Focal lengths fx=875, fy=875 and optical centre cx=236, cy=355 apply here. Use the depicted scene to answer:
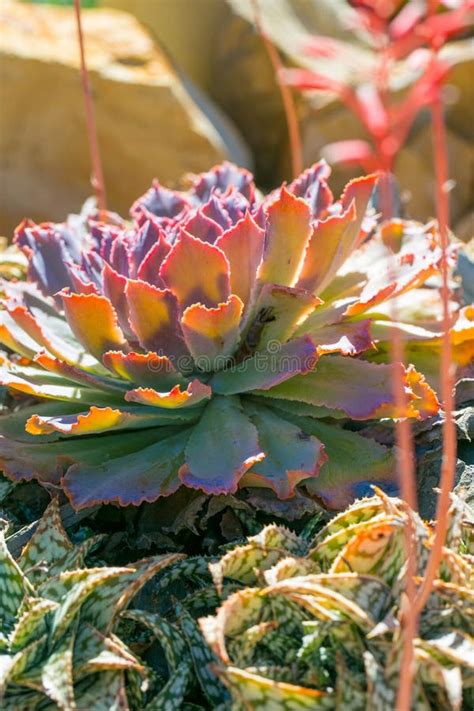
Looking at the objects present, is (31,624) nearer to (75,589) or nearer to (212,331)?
(75,589)

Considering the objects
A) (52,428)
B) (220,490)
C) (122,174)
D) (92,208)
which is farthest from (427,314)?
(122,174)

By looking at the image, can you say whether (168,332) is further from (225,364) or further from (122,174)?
(122,174)

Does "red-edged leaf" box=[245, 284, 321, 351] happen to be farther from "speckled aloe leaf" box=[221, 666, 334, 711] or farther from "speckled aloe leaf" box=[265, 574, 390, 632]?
"speckled aloe leaf" box=[221, 666, 334, 711]

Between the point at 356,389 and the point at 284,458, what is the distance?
0.15 metres

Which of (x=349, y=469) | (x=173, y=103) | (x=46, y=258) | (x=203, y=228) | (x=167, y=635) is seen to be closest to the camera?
(x=167, y=635)

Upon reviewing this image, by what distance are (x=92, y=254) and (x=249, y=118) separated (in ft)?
9.99

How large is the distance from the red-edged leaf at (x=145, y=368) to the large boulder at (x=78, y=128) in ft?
8.27

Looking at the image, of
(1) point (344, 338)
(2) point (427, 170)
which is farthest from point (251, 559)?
(2) point (427, 170)

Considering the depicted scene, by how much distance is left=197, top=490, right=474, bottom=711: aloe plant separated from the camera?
812mm

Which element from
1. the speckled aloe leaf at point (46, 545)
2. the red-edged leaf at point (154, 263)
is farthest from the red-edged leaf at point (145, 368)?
the speckled aloe leaf at point (46, 545)

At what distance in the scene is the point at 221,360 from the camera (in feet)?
4.10

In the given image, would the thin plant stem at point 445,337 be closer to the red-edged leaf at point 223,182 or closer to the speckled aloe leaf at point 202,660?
the speckled aloe leaf at point 202,660

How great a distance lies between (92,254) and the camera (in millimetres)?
1354

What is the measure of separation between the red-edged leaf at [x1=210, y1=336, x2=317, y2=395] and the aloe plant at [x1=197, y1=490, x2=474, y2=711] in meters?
0.24
